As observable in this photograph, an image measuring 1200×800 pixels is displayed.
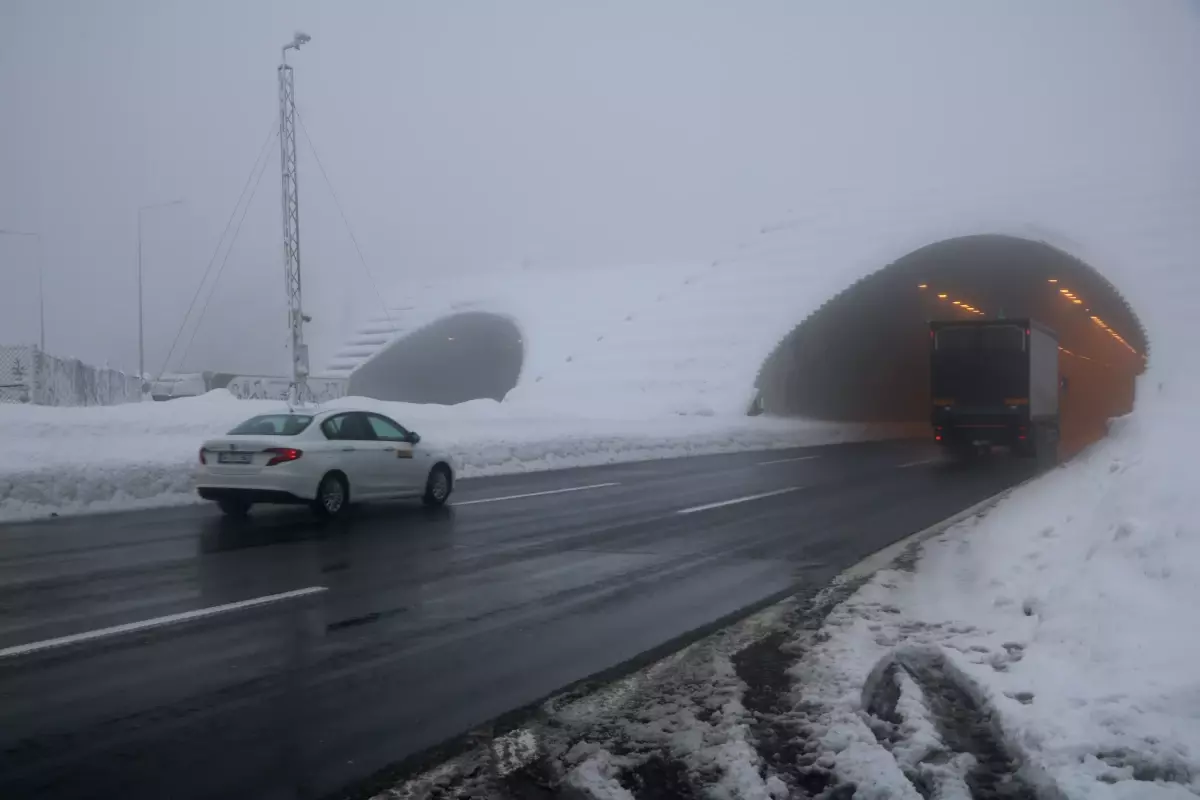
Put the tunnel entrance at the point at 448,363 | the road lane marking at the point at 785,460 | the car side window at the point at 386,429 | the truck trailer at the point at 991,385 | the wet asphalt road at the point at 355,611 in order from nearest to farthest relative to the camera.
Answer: the wet asphalt road at the point at 355,611, the car side window at the point at 386,429, the road lane marking at the point at 785,460, the truck trailer at the point at 991,385, the tunnel entrance at the point at 448,363

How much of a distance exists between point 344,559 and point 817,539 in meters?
5.68

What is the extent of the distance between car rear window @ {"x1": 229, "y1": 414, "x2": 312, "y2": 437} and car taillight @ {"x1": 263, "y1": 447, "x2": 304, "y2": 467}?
0.35 metres

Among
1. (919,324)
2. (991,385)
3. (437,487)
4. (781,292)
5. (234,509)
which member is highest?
(781,292)

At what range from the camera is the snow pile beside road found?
4.77m

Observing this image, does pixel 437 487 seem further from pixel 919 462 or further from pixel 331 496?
pixel 919 462

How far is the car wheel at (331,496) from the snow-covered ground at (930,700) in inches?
297

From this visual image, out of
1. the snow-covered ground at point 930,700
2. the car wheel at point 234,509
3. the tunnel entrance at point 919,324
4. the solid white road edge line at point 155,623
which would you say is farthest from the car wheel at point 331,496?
the tunnel entrance at point 919,324

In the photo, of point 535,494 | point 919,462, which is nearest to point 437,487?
point 535,494

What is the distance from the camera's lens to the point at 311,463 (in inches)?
543

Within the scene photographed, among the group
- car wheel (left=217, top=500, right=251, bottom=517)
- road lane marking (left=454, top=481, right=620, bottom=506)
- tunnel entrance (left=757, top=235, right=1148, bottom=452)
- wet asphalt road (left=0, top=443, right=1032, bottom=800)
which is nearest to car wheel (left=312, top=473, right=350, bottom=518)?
wet asphalt road (left=0, top=443, right=1032, bottom=800)

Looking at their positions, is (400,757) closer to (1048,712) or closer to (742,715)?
(742,715)

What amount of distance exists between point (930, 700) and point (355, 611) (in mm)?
4532

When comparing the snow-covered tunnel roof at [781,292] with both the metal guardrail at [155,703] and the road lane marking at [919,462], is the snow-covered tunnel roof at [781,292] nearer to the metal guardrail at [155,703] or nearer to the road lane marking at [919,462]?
the road lane marking at [919,462]

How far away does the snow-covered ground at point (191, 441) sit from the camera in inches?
614
